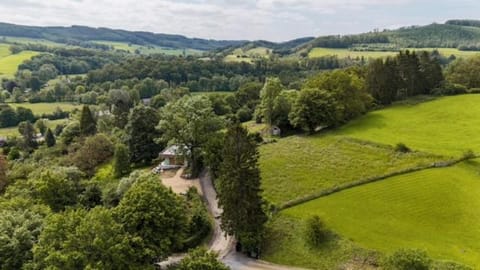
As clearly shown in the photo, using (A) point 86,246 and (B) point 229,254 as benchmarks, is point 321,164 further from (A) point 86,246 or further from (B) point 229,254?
(A) point 86,246

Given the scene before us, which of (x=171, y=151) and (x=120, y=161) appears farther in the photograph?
(x=171, y=151)

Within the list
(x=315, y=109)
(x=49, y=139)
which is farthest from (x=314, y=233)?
(x=49, y=139)

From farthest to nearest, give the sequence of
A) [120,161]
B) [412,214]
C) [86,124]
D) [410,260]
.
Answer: [86,124] → [120,161] → [412,214] → [410,260]

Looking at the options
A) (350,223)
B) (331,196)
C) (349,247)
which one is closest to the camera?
(349,247)

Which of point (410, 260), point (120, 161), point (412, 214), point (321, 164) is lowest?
point (120, 161)

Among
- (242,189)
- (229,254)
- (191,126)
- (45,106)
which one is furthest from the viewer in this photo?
(45,106)

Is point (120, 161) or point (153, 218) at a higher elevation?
point (153, 218)

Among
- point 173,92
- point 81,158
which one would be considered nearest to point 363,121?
point 81,158

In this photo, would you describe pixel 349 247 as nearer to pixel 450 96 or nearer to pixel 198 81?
pixel 450 96
